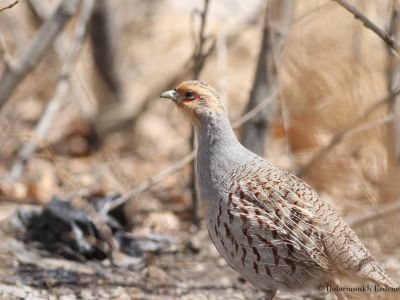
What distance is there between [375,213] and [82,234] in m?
2.54

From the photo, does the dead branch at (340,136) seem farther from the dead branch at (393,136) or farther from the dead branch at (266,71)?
the dead branch at (266,71)

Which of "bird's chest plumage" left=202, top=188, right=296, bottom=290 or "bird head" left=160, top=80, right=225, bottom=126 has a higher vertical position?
"bird head" left=160, top=80, right=225, bottom=126

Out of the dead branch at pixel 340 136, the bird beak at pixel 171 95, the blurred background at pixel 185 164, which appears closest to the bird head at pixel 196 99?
the bird beak at pixel 171 95

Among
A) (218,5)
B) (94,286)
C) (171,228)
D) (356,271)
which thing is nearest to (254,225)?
(356,271)

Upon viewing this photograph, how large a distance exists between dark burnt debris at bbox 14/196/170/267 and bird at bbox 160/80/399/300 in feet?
5.03

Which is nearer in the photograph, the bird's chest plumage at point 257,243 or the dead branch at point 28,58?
the bird's chest plumage at point 257,243

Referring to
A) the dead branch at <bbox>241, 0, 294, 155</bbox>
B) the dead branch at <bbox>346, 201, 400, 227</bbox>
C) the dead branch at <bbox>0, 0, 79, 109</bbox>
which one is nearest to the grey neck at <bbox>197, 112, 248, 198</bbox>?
the dead branch at <bbox>241, 0, 294, 155</bbox>

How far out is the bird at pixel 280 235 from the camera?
4.75 metres

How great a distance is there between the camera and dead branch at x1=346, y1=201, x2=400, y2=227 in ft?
20.6

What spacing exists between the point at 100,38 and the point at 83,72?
1.39 metres

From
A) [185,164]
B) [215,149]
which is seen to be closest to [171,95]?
[215,149]

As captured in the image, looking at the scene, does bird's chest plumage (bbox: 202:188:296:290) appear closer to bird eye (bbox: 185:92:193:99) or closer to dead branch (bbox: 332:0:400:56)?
bird eye (bbox: 185:92:193:99)

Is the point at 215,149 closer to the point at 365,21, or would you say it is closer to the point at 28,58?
the point at 365,21

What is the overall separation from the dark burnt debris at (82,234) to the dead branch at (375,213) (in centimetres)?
176
